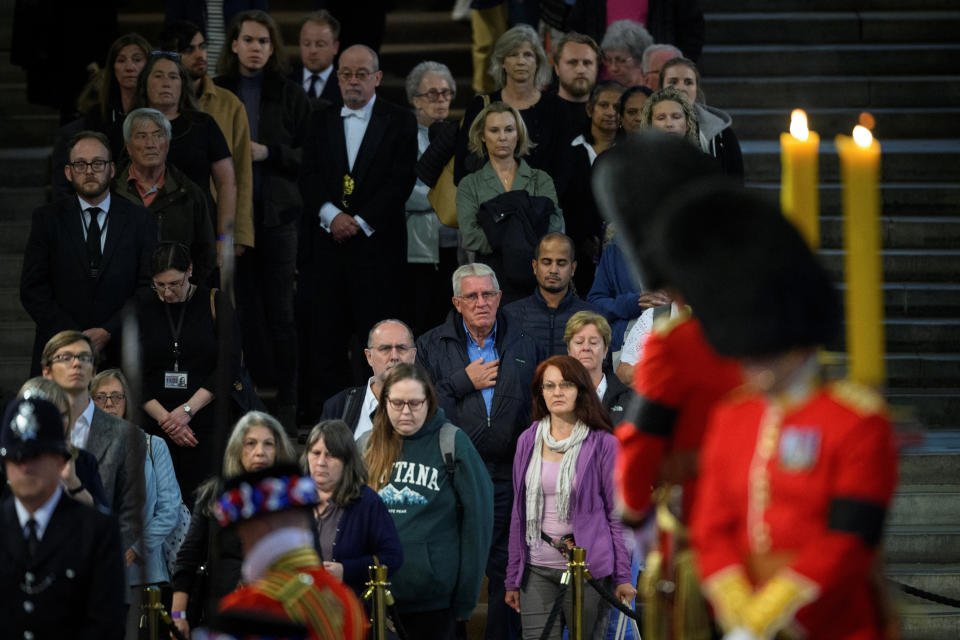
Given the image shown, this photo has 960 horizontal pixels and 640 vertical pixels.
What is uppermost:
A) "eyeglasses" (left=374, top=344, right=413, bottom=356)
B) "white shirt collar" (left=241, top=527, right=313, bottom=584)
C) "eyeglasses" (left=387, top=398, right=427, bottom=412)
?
"eyeglasses" (left=374, top=344, right=413, bottom=356)

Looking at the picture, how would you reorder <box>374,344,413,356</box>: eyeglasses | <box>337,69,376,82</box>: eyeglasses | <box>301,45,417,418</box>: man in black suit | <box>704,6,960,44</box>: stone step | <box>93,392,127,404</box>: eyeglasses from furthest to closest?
<box>704,6,960,44</box>: stone step, <box>337,69,376,82</box>: eyeglasses, <box>301,45,417,418</box>: man in black suit, <box>374,344,413,356</box>: eyeglasses, <box>93,392,127,404</box>: eyeglasses

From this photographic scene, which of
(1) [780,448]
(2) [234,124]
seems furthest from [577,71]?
(1) [780,448]

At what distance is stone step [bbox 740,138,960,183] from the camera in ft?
40.9

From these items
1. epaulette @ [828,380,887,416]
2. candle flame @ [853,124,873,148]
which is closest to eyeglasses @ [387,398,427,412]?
epaulette @ [828,380,887,416]

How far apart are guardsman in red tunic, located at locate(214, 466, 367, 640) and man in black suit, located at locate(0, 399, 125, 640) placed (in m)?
1.38

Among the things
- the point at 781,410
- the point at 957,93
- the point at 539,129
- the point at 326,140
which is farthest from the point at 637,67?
the point at 781,410

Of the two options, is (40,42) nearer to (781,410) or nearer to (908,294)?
(908,294)

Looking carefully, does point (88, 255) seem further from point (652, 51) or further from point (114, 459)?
point (652, 51)

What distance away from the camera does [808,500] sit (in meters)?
3.26

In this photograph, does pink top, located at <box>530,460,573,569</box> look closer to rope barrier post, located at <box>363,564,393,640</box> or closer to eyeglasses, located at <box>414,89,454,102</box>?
rope barrier post, located at <box>363,564,393,640</box>

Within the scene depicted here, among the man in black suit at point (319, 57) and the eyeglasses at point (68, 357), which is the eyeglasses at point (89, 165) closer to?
the eyeglasses at point (68, 357)

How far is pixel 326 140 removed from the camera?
10180 mm

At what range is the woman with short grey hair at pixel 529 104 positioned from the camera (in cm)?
1003

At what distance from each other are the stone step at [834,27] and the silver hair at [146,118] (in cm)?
650
